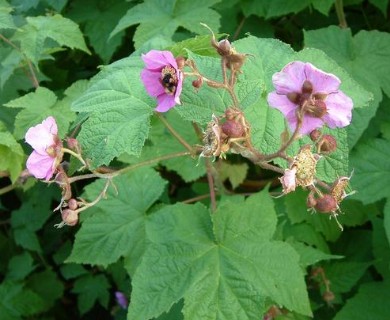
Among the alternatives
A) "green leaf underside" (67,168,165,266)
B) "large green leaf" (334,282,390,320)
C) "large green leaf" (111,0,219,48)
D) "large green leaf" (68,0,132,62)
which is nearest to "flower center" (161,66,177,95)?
"green leaf underside" (67,168,165,266)

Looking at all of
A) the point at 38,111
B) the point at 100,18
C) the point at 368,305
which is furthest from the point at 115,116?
the point at 100,18

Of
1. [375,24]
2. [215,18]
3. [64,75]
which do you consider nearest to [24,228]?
[64,75]

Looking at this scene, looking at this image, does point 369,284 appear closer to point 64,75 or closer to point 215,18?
point 215,18

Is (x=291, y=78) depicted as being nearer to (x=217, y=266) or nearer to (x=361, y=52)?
(x=217, y=266)

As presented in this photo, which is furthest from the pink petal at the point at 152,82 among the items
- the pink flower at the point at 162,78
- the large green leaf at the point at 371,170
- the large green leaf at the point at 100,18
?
the large green leaf at the point at 100,18

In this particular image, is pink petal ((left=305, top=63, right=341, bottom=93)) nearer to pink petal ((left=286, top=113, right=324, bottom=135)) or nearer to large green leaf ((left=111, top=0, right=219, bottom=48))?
pink petal ((left=286, top=113, right=324, bottom=135))

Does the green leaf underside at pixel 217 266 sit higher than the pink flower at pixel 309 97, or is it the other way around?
the pink flower at pixel 309 97

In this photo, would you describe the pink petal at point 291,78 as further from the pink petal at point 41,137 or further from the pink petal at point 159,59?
the pink petal at point 41,137
